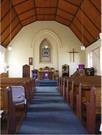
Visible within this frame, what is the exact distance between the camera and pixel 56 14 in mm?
18234

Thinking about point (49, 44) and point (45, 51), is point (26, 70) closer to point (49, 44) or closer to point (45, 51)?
point (45, 51)

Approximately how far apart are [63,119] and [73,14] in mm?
11372

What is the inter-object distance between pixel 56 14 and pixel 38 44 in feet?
10.5

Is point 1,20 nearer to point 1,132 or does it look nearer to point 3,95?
point 3,95

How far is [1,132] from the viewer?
4762 mm

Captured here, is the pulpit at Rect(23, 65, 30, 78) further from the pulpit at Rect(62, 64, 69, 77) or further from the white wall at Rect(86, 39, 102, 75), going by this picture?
the white wall at Rect(86, 39, 102, 75)

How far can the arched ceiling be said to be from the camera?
45.6ft

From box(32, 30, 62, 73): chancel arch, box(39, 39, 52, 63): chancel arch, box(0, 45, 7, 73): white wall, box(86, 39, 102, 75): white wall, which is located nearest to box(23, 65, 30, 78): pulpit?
box(32, 30, 62, 73): chancel arch

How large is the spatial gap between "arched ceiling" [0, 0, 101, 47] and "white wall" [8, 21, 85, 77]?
0.54 meters

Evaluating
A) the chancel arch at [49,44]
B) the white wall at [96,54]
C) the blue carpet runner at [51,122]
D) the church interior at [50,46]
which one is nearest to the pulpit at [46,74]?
the church interior at [50,46]

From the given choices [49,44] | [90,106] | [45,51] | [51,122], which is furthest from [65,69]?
[90,106]

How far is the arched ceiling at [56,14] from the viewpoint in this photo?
45.6 ft

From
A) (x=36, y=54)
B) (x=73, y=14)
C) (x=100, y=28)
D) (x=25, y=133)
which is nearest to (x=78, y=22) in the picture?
(x=73, y=14)

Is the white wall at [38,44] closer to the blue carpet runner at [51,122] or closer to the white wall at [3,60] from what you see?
the white wall at [3,60]
